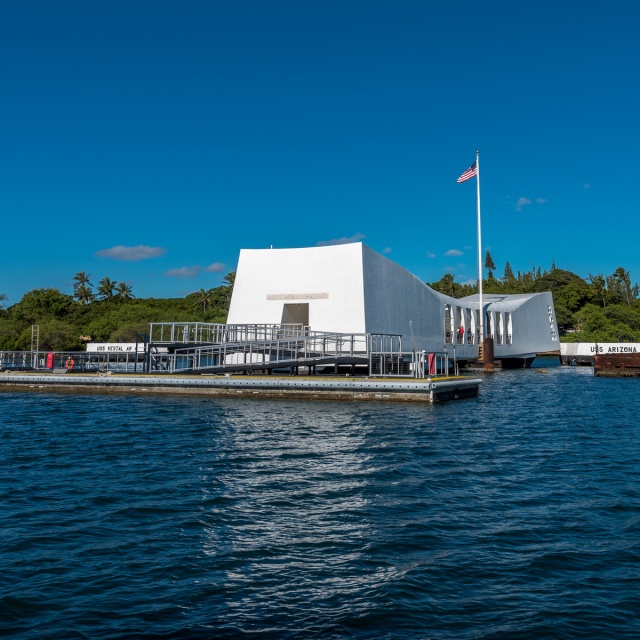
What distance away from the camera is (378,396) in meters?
26.9

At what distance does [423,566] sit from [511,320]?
5926 centimetres

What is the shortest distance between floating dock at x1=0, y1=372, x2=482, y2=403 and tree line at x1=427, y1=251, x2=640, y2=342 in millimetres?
65713

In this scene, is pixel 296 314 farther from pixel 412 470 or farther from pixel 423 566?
pixel 423 566

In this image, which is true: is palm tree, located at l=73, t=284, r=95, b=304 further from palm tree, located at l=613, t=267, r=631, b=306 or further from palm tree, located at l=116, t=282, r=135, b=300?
palm tree, located at l=613, t=267, r=631, b=306

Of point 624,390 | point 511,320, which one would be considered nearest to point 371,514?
point 624,390

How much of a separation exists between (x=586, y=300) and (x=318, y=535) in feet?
381

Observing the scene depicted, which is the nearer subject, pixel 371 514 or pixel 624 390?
pixel 371 514

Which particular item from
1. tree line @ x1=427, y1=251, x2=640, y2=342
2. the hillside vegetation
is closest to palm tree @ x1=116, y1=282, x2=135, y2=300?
the hillside vegetation

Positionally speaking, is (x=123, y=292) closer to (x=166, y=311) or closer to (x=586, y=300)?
(x=166, y=311)

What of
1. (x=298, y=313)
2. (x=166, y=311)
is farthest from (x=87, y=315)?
(x=298, y=313)

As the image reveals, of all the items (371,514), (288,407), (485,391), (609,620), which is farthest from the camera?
(485,391)

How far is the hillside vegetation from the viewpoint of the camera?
75125 mm

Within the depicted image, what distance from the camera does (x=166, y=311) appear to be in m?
86.2


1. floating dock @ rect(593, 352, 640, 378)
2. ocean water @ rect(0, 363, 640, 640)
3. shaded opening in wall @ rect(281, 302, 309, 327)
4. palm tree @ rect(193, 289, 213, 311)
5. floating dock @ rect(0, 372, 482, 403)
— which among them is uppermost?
palm tree @ rect(193, 289, 213, 311)
